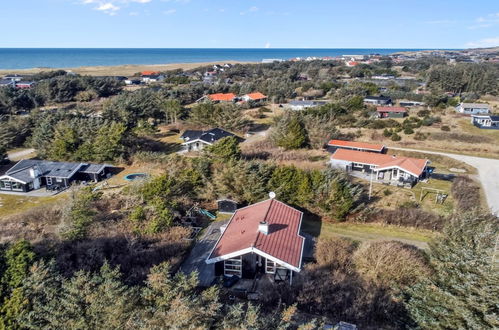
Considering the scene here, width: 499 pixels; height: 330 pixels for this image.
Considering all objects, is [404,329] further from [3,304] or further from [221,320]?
[3,304]

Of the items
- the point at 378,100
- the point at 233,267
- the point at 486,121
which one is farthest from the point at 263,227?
the point at 378,100

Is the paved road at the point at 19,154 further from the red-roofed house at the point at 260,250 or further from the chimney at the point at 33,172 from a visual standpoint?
the red-roofed house at the point at 260,250

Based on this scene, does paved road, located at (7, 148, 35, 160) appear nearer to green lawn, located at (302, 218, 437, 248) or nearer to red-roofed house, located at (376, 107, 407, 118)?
green lawn, located at (302, 218, 437, 248)

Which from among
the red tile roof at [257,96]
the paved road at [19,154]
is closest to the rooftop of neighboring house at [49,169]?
the paved road at [19,154]

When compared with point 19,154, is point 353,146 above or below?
above

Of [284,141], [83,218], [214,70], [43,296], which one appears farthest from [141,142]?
[214,70]

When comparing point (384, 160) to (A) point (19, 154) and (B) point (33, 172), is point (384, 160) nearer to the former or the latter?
(B) point (33, 172)
